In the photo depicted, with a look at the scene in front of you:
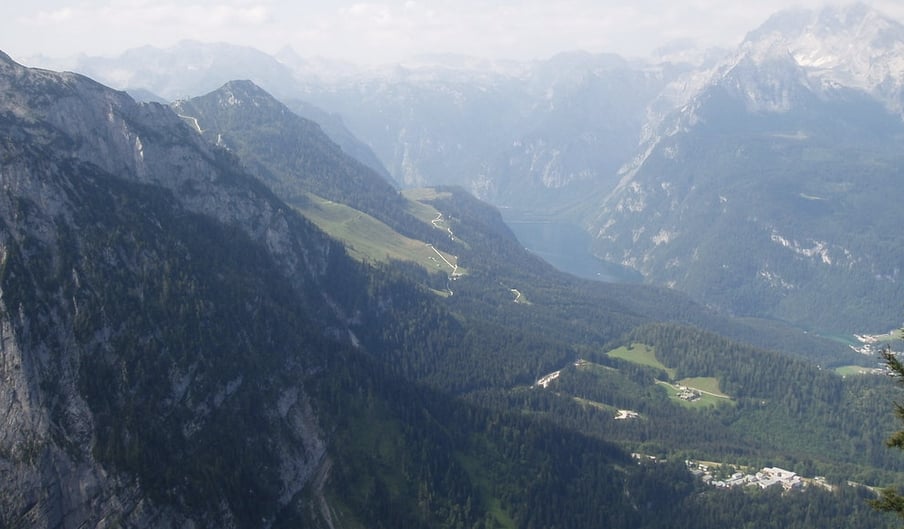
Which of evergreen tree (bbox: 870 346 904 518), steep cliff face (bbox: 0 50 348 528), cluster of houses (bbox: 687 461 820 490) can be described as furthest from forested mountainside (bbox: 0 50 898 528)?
evergreen tree (bbox: 870 346 904 518)

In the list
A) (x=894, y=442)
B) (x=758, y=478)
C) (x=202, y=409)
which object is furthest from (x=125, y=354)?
(x=758, y=478)

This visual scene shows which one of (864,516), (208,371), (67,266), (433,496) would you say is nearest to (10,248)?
(67,266)

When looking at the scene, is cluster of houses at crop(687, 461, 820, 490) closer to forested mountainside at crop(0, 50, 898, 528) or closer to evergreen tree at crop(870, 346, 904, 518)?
forested mountainside at crop(0, 50, 898, 528)

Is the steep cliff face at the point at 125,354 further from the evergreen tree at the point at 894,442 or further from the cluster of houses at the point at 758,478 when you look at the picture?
the evergreen tree at the point at 894,442

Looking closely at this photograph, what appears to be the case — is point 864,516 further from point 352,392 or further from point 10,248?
point 10,248

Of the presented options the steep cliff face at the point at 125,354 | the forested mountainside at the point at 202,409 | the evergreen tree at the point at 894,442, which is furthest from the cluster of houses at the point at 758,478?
the evergreen tree at the point at 894,442
